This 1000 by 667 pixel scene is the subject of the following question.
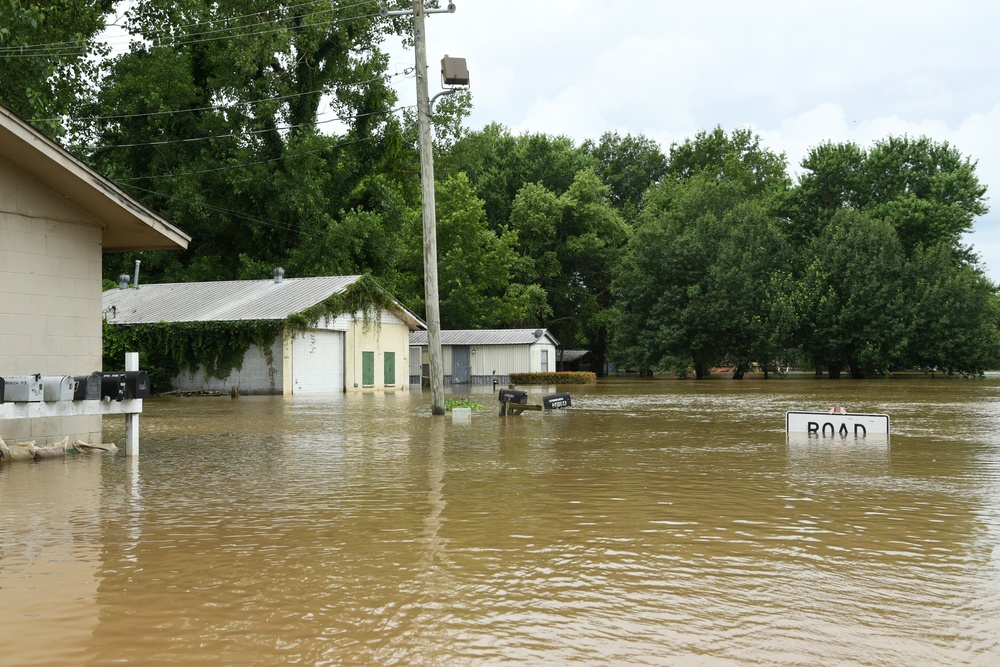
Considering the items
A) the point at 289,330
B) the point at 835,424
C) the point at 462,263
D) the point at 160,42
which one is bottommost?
the point at 835,424

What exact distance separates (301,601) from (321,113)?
162 feet

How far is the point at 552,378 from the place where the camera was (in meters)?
55.3

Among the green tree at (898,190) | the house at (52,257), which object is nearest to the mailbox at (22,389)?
the house at (52,257)

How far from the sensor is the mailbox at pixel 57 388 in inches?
497

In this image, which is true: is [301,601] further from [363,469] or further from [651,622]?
[363,469]

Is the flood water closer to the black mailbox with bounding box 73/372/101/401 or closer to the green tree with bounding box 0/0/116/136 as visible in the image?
the black mailbox with bounding box 73/372/101/401

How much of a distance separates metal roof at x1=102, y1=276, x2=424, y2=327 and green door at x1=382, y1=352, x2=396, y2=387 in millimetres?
2221

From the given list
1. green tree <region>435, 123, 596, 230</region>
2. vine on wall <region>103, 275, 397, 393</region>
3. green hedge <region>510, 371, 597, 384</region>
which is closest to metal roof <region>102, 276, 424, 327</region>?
vine on wall <region>103, 275, 397, 393</region>

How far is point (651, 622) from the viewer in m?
5.03

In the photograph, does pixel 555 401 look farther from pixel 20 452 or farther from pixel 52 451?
pixel 20 452

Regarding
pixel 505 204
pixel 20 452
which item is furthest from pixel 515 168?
pixel 20 452


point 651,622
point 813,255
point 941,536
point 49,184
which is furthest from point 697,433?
point 813,255

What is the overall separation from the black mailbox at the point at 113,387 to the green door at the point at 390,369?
108ft

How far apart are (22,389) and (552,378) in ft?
145
